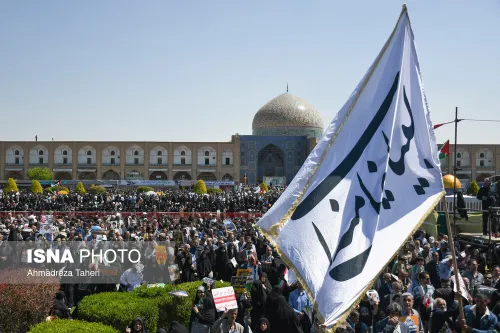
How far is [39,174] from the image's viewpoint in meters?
50.1

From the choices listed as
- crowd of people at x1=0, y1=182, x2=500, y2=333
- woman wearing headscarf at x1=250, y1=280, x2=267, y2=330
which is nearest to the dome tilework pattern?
crowd of people at x1=0, y1=182, x2=500, y2=333

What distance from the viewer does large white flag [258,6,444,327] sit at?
3904 mm

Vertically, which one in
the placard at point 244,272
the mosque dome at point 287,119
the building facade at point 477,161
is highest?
the mosque dome at point 287,119

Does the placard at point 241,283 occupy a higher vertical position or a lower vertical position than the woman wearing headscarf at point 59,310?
higher

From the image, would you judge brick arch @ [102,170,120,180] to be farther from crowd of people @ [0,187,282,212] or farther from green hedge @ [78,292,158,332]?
green hedge @ [78,292,158,332]

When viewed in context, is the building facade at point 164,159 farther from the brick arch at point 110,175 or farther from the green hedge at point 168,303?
the green hedge at point 168,303

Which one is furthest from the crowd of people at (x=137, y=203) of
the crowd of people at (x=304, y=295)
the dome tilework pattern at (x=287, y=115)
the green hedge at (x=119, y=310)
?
the dome tilework pattern at (x=287, y=115)

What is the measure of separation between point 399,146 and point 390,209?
0.51 meters

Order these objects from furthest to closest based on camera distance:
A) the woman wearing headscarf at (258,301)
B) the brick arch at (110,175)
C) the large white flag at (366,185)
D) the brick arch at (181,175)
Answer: the brick arch at (181,175) → the brick arch at (110,175) → the woman wearing headscarf at (258,301) → the large white flag at (366,185)

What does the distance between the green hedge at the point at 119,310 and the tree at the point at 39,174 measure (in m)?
46.3

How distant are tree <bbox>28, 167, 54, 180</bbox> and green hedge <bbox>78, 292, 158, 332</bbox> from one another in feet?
152

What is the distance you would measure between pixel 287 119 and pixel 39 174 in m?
23.8

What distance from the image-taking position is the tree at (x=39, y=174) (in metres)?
49.9

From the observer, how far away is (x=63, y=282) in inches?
327
